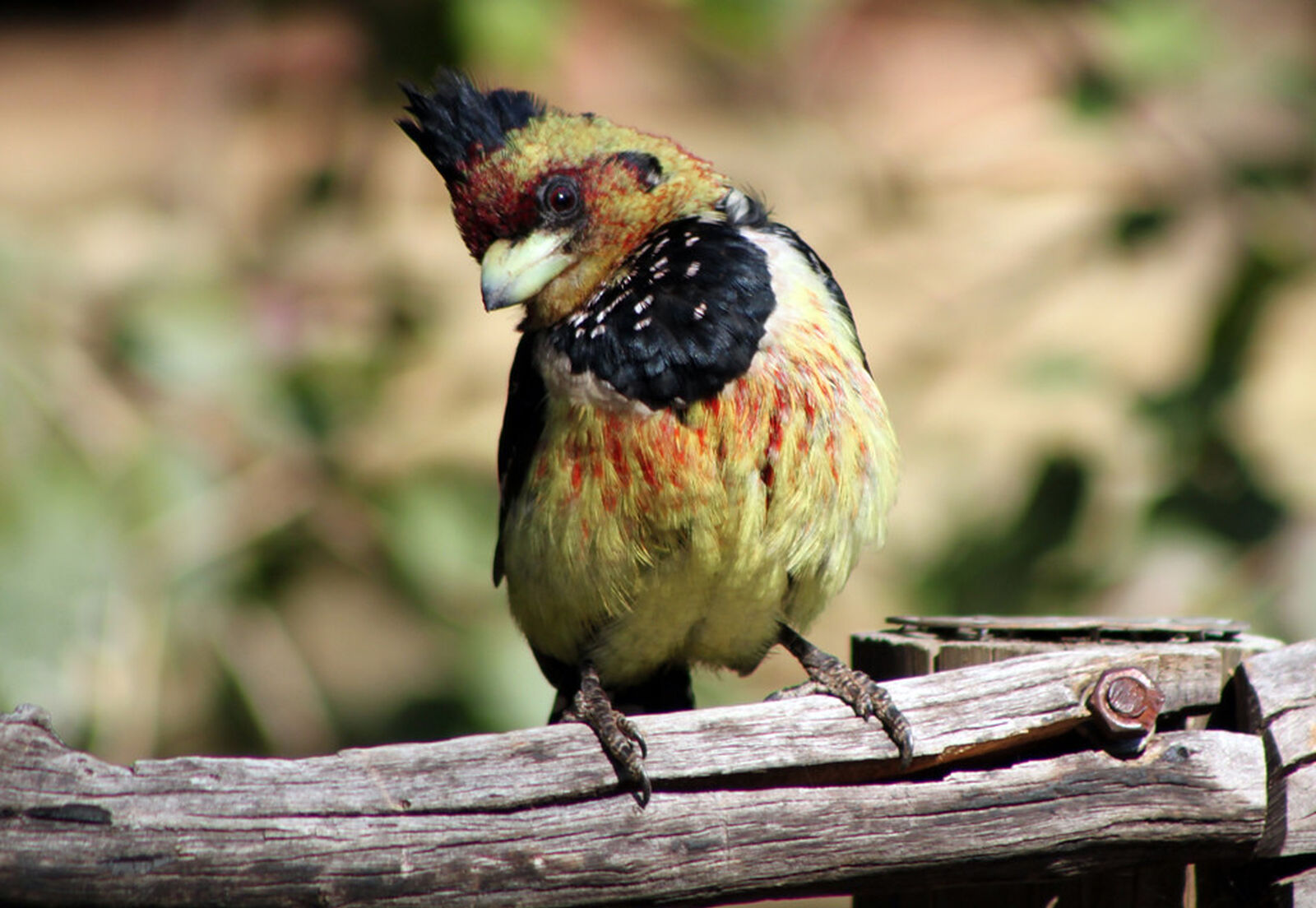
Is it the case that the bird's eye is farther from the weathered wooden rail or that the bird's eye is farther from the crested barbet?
the weathered wooden rail

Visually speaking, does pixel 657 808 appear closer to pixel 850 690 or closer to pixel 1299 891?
pixel 850 690

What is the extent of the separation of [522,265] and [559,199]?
0.47ft

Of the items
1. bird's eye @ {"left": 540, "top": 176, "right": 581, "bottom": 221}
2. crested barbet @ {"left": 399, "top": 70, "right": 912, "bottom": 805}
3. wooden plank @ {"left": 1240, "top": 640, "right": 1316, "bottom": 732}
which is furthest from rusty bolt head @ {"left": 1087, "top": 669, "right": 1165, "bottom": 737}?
bird's eye @ {"left": 540, "top": 176, "right": 581, "bottom": 221}

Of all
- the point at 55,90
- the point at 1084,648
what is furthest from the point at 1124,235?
the point at 55,90

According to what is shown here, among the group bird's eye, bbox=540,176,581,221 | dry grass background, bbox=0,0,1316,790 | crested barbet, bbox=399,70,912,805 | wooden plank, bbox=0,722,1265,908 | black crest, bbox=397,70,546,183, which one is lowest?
wooden plank, bbox=0,722,1265,908

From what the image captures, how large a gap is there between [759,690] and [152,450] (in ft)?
9.26

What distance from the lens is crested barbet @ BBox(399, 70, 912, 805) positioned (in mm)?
2256

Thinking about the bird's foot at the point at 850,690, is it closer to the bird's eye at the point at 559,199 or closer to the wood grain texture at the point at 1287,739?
the wood grain texture at the point at 1287,739

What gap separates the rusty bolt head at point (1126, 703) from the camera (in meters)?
1.87

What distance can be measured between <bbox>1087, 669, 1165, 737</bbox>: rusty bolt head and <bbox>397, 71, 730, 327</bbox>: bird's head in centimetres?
104

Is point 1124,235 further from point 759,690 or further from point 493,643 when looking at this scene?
point 759,690

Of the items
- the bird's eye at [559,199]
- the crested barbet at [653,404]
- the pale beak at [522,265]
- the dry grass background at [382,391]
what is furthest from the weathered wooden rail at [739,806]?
the dry grass background at [382,391]

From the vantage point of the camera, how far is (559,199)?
8.11ft

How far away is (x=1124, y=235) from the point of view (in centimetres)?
402
